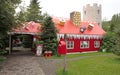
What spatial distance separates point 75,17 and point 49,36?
7018 mm

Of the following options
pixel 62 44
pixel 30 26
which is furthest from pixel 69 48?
pixel 62 44

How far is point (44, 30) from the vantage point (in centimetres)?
2420

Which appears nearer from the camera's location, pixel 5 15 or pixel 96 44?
pixel 5 15

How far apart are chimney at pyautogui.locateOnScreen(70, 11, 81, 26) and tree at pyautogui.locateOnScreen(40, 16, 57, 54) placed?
5982 millimetres

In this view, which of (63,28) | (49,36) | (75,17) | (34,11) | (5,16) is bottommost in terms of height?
(49,36)

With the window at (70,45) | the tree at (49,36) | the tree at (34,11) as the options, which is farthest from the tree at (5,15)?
the tree at (34,11)

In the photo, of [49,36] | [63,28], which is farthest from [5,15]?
[63,28]

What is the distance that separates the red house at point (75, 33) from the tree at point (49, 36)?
5.59ft

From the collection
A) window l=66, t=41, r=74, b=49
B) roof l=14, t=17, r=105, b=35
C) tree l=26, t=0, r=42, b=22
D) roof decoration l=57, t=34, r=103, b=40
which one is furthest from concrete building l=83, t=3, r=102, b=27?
window l=66, t=41, r=74, b=49

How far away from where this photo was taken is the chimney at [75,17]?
29008 mm

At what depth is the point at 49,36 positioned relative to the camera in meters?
23.9

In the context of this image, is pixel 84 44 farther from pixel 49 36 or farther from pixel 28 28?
pixel 28 28

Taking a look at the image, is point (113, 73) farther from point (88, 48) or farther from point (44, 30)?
point (88, 48)

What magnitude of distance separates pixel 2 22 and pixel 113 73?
34.3 ft
